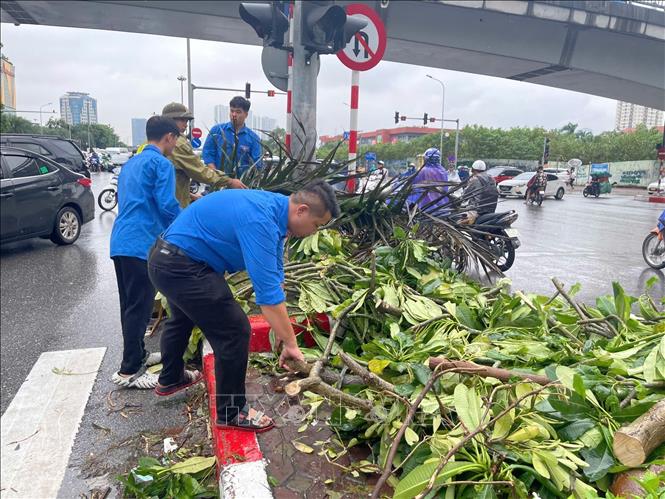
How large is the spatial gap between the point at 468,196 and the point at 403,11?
1089 centimetres

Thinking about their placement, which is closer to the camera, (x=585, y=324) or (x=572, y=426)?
(x=572, y=426)

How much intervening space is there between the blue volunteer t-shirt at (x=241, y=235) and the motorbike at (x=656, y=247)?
25.3 ft

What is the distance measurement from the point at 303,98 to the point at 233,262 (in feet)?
11.2

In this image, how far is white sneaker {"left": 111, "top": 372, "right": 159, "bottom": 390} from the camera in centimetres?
354

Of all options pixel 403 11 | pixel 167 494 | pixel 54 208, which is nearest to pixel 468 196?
pixel 167 494

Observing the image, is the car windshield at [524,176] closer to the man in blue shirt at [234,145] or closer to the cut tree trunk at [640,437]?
the man in blue shirt at [234,145]

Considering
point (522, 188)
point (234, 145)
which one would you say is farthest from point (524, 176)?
point (234, 145)

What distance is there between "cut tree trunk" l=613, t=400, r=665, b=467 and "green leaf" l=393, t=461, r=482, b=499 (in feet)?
1.78

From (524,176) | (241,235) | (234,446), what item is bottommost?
(234,446)

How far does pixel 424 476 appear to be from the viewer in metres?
1.92

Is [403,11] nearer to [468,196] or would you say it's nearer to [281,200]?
[468,196]

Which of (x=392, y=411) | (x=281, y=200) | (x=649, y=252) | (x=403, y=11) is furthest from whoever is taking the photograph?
(x=403, y=11)

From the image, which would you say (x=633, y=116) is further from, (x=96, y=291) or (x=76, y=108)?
(x=76, y=108)

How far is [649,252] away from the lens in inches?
328
